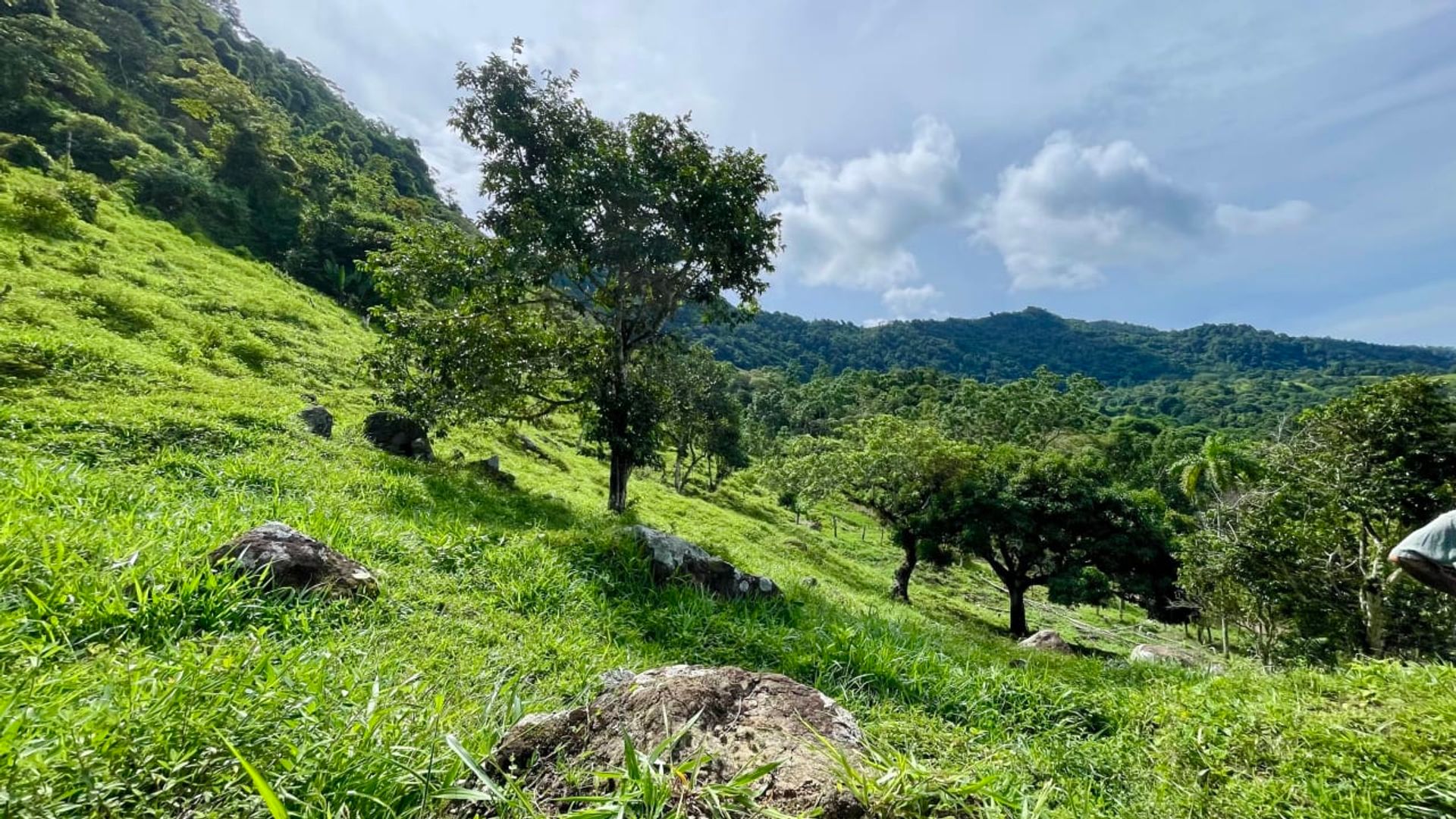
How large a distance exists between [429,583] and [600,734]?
3477 millimetres

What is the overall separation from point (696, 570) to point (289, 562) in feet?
13.0

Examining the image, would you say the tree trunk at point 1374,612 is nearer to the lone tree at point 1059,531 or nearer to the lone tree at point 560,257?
the lone tree at point 1059,531

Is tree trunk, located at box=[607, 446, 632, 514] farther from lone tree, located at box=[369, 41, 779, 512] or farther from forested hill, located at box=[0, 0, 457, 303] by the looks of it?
forested hill, located at box=[0, 0, 457, 303]

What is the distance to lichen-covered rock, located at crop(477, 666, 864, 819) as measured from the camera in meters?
2.06

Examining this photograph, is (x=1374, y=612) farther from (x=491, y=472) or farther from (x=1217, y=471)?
(x=1217, y=471)

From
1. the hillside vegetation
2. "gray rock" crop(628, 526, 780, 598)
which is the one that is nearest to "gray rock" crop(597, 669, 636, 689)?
"gray rock" crop(628, 526, 780, 598)

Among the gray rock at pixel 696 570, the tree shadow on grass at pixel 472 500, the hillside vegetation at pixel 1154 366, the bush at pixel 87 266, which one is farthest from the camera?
the hillside vegetation at pixel 1154 366

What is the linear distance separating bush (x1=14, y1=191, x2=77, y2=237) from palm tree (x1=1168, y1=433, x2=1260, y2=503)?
51.6 metres

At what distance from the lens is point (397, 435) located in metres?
13.1

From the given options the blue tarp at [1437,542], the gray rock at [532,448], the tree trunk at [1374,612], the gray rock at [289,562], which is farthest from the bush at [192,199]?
the tree trunk at [1374,612]

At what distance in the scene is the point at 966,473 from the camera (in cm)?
1862

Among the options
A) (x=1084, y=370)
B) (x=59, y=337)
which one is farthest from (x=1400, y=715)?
(x=1084, y=370)

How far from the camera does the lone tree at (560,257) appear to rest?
10.4m

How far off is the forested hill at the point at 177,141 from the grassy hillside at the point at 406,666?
2694cm
